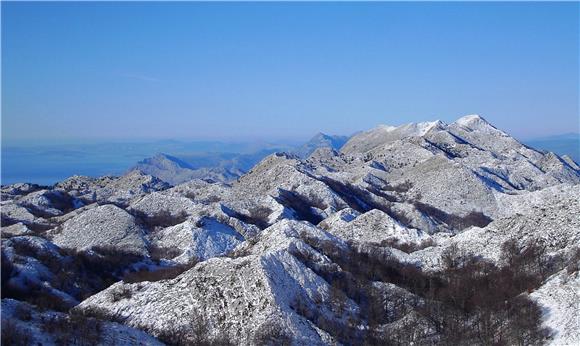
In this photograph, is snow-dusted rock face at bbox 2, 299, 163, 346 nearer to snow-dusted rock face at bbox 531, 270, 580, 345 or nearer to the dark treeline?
the dark treeline

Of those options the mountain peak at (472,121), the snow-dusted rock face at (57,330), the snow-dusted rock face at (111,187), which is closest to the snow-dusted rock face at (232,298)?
the snow-dusted rock face at (57,330)

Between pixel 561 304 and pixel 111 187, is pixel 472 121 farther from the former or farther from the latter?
pixel 561 304

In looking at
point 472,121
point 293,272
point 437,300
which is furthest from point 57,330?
point 472,121

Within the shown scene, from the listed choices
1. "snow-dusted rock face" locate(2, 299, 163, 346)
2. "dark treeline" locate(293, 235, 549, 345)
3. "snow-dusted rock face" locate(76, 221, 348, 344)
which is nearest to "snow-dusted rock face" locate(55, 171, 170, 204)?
"dark treeline" locate(293, 235, 549, 345)

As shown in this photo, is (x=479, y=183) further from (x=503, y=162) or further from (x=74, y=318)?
(x=74, y=318)

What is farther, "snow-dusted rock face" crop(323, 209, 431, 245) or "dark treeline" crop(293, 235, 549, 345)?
"snow-dusted rock face" crop(323, 209, 431, 245)

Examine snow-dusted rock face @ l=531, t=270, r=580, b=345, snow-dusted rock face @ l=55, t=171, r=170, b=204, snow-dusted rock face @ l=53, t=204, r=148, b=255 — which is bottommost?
snow-dusted rock face @ l=55, t=171, r=170, b=204

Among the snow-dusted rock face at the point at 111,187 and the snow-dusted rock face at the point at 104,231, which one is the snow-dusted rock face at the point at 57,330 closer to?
the snow-dusted rock face at the point at 104,231
